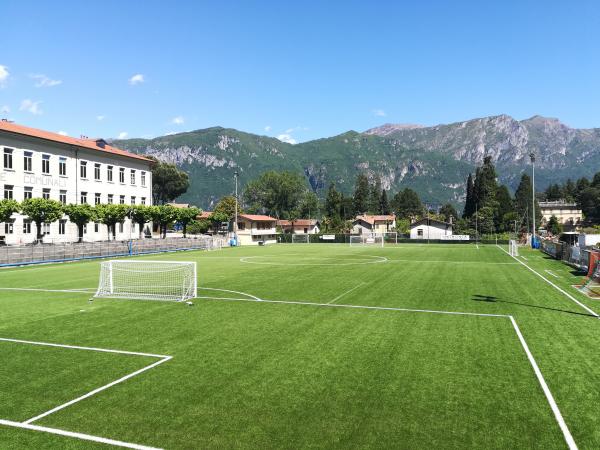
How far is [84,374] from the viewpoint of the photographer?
9.21m

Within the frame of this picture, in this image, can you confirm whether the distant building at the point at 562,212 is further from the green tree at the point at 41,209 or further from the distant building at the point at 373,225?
the green tree at the point at 41,209

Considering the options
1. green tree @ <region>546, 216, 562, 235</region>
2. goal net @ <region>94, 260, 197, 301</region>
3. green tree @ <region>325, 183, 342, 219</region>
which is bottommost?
goal net @ <region>94, 260, 197, 301</region>

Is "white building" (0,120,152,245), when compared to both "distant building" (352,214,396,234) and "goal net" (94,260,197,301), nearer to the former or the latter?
"goal net" (94,260,197,301)

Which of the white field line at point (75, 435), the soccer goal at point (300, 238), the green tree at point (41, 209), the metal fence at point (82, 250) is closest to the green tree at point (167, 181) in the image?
the soccer goal at point (300, 238)

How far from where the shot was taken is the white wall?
164 ft

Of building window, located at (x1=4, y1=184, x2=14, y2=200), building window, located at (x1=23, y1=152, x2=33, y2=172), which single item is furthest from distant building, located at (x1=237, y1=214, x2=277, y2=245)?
building window, located at (x1=4, y1=184, x2=14, y2=200)

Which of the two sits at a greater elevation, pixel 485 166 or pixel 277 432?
pixel 485 166

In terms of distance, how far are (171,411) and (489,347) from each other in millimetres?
7981

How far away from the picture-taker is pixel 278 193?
15012 centimetres

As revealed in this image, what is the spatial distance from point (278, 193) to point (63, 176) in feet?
317

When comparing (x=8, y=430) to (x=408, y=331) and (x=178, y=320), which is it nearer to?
(x=178, y=320)

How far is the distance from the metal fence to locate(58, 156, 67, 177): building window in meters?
13.1

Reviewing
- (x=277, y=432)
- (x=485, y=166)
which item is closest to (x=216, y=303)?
(x=277, y=432)

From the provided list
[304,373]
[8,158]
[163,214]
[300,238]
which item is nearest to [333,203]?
[300,238]
